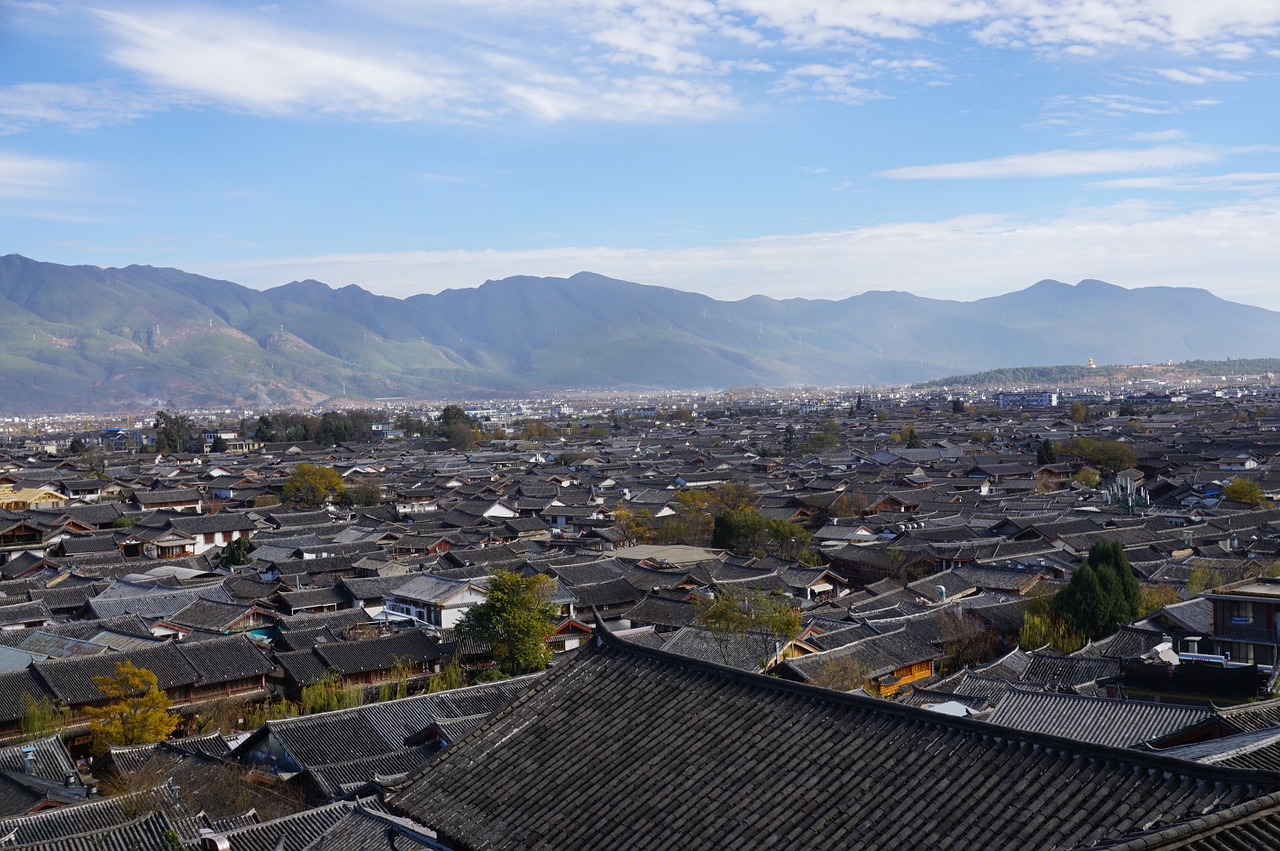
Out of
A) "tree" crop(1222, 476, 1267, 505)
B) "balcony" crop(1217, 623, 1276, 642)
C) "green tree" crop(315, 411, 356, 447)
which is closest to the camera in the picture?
"balcony" crop(1217, 623, 1276, 642)

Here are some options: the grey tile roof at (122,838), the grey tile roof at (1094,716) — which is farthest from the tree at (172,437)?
the grey tile roof at (1094,716)

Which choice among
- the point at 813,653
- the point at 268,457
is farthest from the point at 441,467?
the point at 813,653

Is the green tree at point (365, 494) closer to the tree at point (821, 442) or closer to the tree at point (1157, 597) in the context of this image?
the tree at point (821, 442)

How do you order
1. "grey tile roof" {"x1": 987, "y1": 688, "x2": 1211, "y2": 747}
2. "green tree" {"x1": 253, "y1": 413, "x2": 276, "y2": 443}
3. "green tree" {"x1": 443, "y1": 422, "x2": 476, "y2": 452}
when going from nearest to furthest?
"grey tile roof" {"x1": 987, "y1": 688, "x2": 1211, "y2": 747}
"green tree" {"x1": 443, "y1": 422, "x2": 476, "y2": 452}
"green tree" {"x1": 253, "y1": 413, "x2": 276, "y2": 443}

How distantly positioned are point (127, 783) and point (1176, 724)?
1249cm

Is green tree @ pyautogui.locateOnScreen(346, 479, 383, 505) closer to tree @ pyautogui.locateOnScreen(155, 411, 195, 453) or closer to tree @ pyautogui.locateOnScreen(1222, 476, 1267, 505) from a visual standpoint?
tree @ pyautogui.locateOnScreen(155, 411, 195, 453)

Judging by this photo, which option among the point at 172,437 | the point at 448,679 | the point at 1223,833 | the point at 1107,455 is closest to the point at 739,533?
the point at 448,679

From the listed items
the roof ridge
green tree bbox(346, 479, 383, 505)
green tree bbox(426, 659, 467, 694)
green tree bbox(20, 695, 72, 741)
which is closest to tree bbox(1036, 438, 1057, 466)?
green tree bbox(346, 479, 383, 505)

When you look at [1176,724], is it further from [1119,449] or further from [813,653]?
[1119,449]

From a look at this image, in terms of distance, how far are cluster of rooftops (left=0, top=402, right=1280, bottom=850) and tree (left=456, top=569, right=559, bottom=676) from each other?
516mm

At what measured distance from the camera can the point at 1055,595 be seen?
71.1 feet

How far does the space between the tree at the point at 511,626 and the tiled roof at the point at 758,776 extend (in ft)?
47.2

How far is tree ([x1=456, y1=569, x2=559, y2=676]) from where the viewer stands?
2030 centimetres

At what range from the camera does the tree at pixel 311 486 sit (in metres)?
47.1
